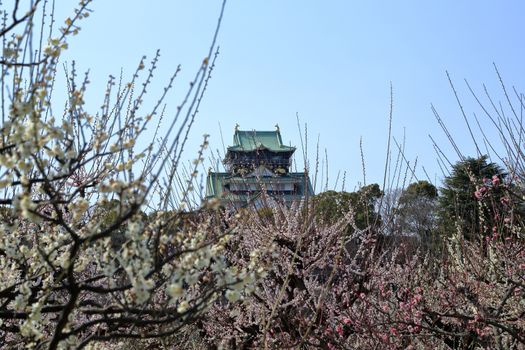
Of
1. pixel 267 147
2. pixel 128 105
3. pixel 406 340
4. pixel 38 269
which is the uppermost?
pixel 267 147

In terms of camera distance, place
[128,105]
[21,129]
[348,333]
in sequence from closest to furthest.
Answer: [21,129]
[128,105]
[348,333]

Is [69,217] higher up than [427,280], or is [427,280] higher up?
[69,217]

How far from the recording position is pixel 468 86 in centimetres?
456

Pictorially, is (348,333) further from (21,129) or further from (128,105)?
(21,129)

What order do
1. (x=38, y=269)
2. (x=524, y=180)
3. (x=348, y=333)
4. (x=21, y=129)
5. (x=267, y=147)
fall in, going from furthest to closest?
1. (x=267, y=147)
2. (x=348, y=333)
3. (x=524, y=180)
4. (x=38, y=269)
5. (x=21, y=129)

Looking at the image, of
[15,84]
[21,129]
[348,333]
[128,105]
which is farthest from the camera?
[348,333]

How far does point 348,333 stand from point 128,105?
9.42 ft

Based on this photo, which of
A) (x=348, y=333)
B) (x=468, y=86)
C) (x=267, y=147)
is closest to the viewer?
(x=468, y=86)

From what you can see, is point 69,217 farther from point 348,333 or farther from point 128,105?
point 348,333

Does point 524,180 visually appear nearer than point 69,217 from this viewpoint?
Yes

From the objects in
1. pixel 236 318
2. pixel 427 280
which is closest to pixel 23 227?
pixel 236 318

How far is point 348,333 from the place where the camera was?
5520 millimetres

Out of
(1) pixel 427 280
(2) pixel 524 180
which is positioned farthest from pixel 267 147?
(2) pixel 524 180

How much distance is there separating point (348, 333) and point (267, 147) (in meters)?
37.8
